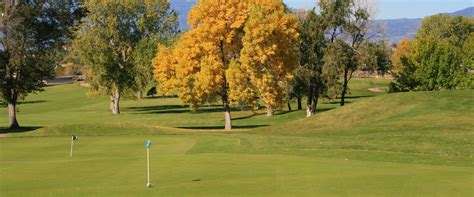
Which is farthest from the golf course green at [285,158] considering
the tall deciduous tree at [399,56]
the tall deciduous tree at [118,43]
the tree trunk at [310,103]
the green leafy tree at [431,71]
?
the tall deciduous tree at [399,56]

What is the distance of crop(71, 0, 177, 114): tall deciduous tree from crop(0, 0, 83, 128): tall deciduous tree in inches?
660

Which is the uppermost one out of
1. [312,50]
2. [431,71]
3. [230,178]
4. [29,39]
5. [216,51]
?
[29,39]

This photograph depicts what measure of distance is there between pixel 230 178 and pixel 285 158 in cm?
573

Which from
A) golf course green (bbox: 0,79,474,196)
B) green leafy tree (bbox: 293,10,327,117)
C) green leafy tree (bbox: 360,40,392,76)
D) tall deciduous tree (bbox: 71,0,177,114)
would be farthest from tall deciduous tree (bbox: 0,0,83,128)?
green leafy tree (bbox: 360,40,392,76)

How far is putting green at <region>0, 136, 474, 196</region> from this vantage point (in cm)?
1383

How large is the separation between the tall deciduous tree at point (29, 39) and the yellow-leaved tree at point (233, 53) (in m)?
11.9

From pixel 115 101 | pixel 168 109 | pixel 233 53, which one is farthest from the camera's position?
pixel 168 109

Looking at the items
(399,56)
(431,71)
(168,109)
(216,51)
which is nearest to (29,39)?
(216,51)

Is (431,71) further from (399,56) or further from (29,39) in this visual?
(399,56)

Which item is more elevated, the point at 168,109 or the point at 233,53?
the point at 233,53

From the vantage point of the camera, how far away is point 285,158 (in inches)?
837

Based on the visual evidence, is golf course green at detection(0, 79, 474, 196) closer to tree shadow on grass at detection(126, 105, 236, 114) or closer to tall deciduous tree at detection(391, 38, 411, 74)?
tree shadow on grass at detection(126, 105, 236, 114)

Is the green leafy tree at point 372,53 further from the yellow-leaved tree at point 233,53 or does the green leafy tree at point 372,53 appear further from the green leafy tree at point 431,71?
the yellow-leaved tree at point 233,53

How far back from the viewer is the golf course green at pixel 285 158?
14.4 meters
